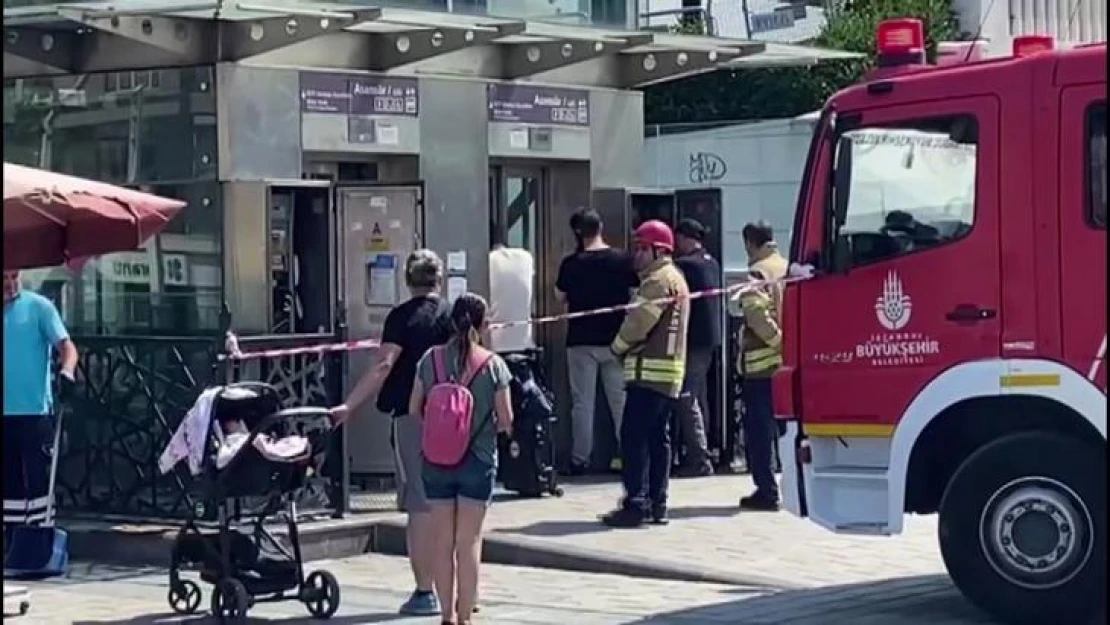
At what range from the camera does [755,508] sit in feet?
47.4

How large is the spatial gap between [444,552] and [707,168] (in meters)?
14.4

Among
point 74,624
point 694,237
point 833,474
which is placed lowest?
point 74,624

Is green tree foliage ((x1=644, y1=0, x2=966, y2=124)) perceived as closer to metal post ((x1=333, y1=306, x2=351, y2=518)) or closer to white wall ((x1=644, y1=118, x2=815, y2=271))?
white wall ((x1=644, y1=118, x2=815, y2=271))

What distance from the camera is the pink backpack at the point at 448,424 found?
10016 mm

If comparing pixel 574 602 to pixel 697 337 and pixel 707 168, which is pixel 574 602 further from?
pixel 707 168

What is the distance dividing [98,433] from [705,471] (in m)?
4.56

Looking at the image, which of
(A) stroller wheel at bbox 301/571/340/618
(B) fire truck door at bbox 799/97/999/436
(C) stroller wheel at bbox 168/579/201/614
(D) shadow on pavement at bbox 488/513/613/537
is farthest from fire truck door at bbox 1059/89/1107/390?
(C) stroller wheel at bbox 168/579/201/614

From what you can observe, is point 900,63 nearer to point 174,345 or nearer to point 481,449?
point 481,449

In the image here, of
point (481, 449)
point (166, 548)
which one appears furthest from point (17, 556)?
point (481, 449)

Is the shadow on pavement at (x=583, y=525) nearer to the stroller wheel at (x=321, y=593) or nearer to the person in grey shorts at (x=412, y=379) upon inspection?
the person in grey shorts at (x=412, y=379)

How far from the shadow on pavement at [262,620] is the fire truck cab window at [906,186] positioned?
9.91 ft

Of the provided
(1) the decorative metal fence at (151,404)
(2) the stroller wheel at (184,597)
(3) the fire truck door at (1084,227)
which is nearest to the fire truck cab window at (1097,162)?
(3) the fire truck door at (1084,227)

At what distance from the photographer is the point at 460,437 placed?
10.0m

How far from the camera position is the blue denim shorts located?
33.2 ft
